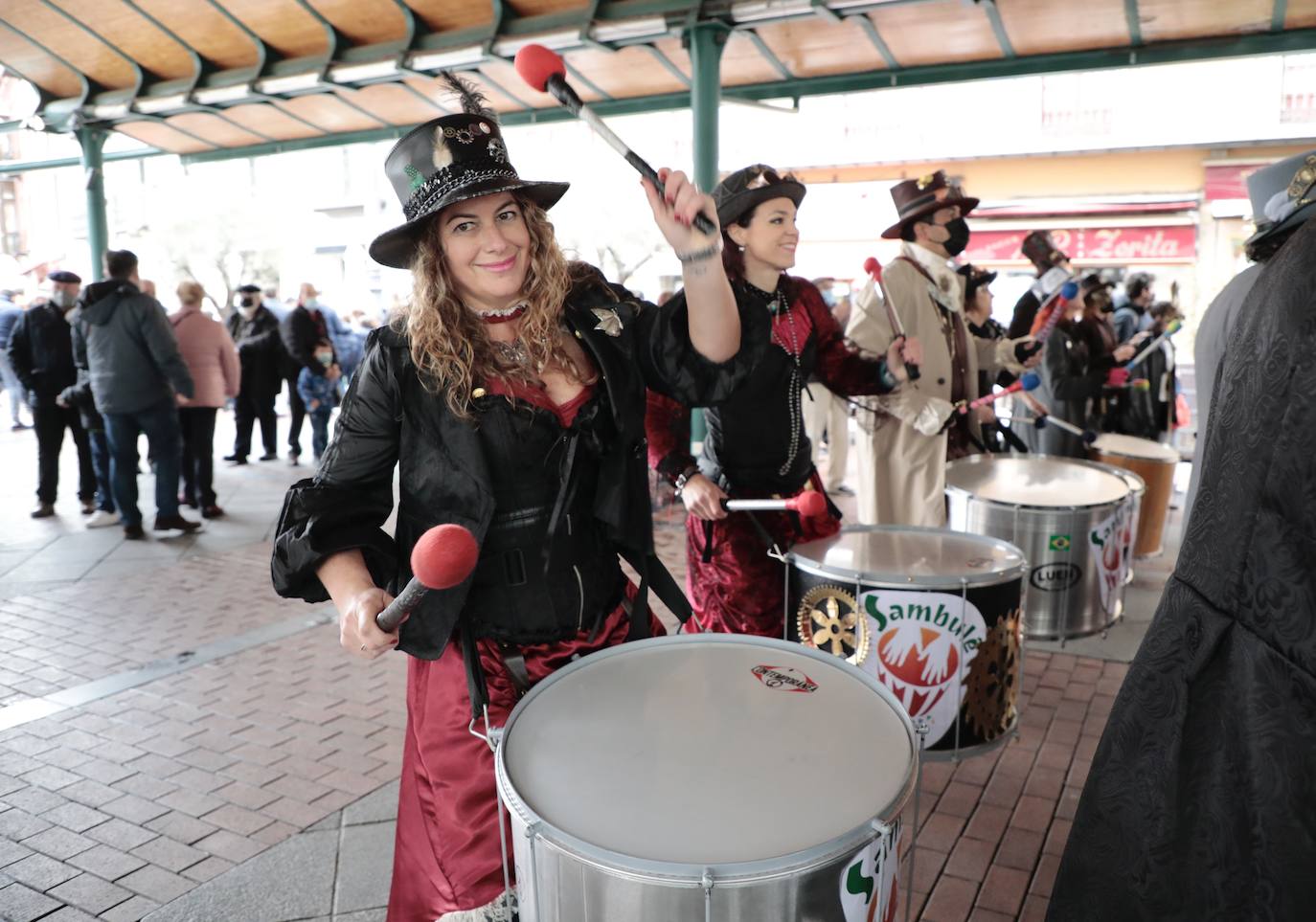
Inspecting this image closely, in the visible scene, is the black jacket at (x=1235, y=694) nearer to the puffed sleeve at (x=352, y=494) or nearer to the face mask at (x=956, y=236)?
the puffed sleeve at (x=352, y=494)

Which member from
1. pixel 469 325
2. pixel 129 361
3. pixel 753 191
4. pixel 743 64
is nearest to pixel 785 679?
pixel 469 325

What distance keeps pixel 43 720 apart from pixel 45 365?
4637mm

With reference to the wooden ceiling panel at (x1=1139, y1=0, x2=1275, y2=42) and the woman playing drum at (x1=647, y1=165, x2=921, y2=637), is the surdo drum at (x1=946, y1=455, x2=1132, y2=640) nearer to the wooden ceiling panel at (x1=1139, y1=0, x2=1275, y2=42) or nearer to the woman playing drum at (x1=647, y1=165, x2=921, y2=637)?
the woman playing drum at (x1=647, y1=165, x2=921, y2=637)

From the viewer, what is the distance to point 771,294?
312 centimetres

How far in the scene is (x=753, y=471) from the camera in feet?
10.0

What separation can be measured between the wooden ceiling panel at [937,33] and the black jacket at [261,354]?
22.2 feet

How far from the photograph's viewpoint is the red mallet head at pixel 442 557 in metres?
1.26

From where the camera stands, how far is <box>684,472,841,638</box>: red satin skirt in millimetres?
3018

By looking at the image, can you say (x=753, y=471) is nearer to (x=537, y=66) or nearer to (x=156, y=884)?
(x=537, y=66)

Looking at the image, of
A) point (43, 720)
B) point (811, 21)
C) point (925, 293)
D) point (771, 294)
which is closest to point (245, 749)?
point (43, 720)

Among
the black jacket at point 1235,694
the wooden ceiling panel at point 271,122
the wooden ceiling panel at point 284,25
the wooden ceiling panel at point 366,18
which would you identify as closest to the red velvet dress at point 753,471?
the black jacket at point 1235,694

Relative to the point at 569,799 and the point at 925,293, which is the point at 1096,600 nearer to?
the point at 925,293

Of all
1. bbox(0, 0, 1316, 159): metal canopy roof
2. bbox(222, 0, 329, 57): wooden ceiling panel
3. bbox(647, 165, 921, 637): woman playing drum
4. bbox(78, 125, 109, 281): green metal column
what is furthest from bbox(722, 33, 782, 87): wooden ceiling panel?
bbox(78, 125, 109, 281): green metal column

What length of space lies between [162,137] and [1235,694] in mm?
9836
